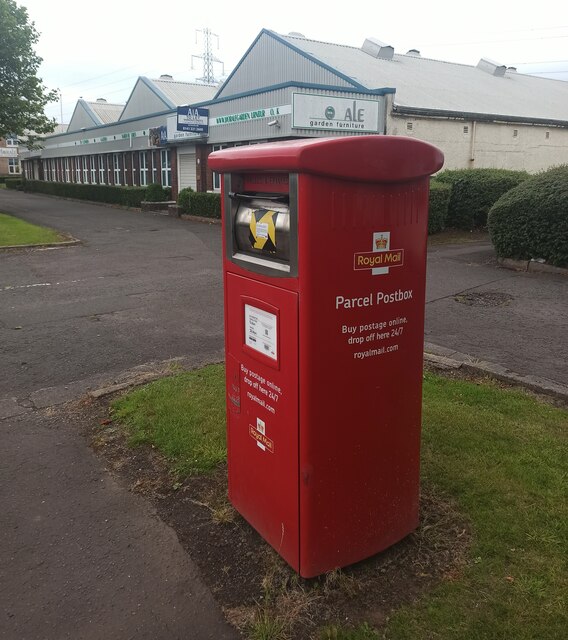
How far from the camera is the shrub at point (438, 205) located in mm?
15953

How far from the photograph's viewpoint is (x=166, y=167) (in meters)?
30.1

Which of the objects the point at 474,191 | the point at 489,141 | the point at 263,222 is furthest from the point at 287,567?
the point at 489,141

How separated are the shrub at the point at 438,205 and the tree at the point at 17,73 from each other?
2140 centimetres

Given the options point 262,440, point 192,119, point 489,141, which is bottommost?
point 262,440

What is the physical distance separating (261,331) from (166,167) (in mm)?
29045

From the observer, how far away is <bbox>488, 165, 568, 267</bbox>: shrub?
1071 cm

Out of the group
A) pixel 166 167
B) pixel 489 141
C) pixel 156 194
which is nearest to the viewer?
pixel 489 141

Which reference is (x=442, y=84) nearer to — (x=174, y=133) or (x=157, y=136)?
(x=174, y=133)

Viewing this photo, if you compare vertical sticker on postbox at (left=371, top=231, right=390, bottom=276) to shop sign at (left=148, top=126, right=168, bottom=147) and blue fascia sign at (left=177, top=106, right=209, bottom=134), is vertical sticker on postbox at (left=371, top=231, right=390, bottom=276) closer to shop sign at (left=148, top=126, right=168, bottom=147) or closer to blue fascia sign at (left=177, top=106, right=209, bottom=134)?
blue fascia sign at (left=177, top=106, right=209, bottom=134)

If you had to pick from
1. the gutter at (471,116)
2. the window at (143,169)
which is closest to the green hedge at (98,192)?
the window at (143,169)

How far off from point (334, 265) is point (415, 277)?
51 cm

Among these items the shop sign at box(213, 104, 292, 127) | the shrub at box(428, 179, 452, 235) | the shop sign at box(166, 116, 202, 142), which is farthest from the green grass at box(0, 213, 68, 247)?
the shrub at box(428, 179, 452, 235)

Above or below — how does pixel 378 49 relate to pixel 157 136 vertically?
above

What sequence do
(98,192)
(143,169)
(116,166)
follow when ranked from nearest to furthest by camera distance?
(143,169) < (98,192) < (116,166)
